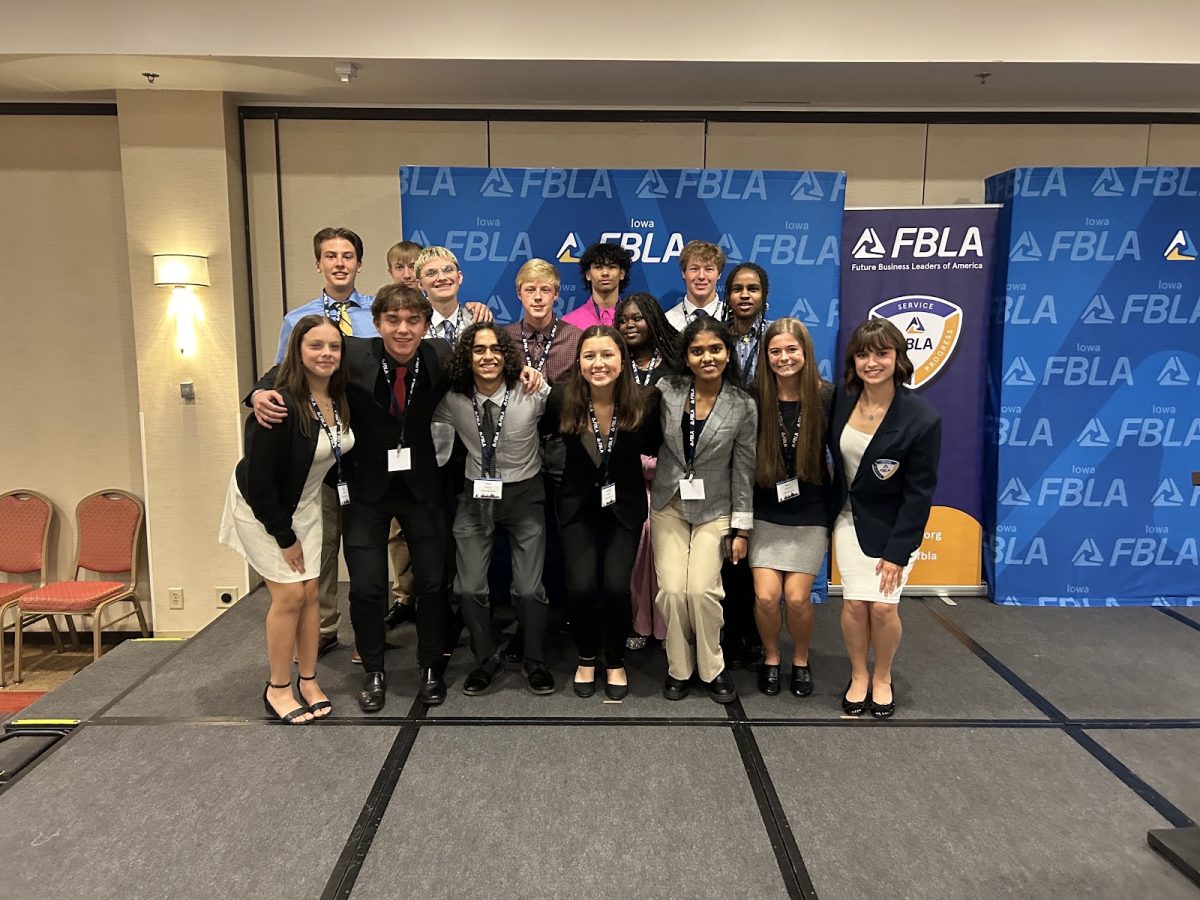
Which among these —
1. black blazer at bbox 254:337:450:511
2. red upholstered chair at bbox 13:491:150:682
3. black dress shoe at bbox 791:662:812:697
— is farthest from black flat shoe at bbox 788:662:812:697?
red upholstered chair at bbox 13:491:150:682

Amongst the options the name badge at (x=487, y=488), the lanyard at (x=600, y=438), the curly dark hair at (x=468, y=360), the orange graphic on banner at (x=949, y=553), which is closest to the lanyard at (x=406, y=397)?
the curly dark hair at (x=468, y=360)

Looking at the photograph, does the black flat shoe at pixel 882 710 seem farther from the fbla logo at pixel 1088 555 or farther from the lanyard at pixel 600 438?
the fbla logo at pixel 1088 555

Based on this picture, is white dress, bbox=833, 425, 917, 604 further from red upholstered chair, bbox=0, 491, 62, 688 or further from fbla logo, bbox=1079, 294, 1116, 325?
red upholstered chair, bbox=0, 491, 62, 688

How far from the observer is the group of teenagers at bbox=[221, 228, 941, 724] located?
2666 mm

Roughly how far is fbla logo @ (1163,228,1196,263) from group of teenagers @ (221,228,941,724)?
8.52 feet

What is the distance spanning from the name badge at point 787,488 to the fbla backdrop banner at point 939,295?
171cm

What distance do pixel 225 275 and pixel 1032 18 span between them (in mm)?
4840

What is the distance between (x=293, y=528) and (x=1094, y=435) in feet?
14.0

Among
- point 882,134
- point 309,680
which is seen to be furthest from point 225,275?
point 882,134

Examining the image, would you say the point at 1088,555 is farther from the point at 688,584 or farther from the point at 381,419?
the point at 381,419

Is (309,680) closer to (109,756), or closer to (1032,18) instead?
(109,756)

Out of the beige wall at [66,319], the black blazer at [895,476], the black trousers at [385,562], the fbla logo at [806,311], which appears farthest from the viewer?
the beige wall at [66,319]

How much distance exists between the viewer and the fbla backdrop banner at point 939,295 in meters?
4.12

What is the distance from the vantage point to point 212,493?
469cm
